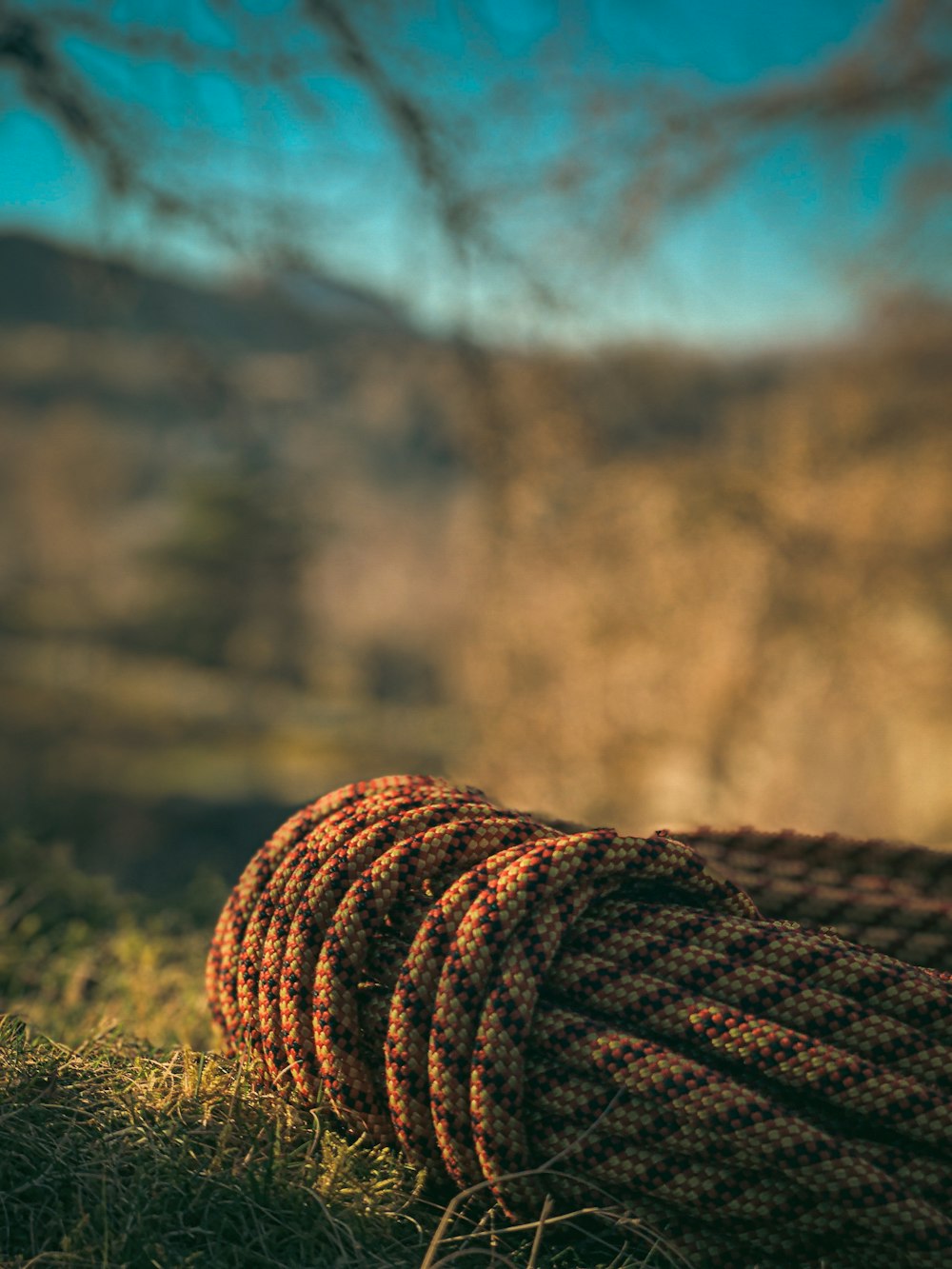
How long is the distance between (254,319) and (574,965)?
639 centimetres

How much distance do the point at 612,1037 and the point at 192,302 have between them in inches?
208

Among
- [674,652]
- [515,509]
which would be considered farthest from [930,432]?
[515,509]

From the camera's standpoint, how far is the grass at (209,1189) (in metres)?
1.05

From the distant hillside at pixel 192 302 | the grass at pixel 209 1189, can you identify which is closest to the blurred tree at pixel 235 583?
the distant hillside at pixel 192 302

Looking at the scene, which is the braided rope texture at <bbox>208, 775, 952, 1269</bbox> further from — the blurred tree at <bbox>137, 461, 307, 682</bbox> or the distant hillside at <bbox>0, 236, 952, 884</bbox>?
the blurred tree at <bbox>137, 461, 307, 682</bbox>

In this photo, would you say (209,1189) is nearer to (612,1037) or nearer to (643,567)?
(612,1037)

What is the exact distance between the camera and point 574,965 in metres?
1.16

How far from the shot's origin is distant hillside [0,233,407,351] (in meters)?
3.97

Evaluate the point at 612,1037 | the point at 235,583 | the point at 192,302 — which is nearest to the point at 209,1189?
the point at 612,1037

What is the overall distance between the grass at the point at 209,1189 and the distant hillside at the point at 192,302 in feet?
10.2

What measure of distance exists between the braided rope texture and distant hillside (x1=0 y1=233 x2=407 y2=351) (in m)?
3.08

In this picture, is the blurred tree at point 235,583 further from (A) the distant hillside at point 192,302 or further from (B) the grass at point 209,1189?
(B) the grass at point 209,1189

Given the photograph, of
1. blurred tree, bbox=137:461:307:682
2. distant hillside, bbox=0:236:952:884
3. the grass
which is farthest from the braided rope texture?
blurred tree, bbox=137:461:307:682

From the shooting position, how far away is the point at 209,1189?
1103mm
